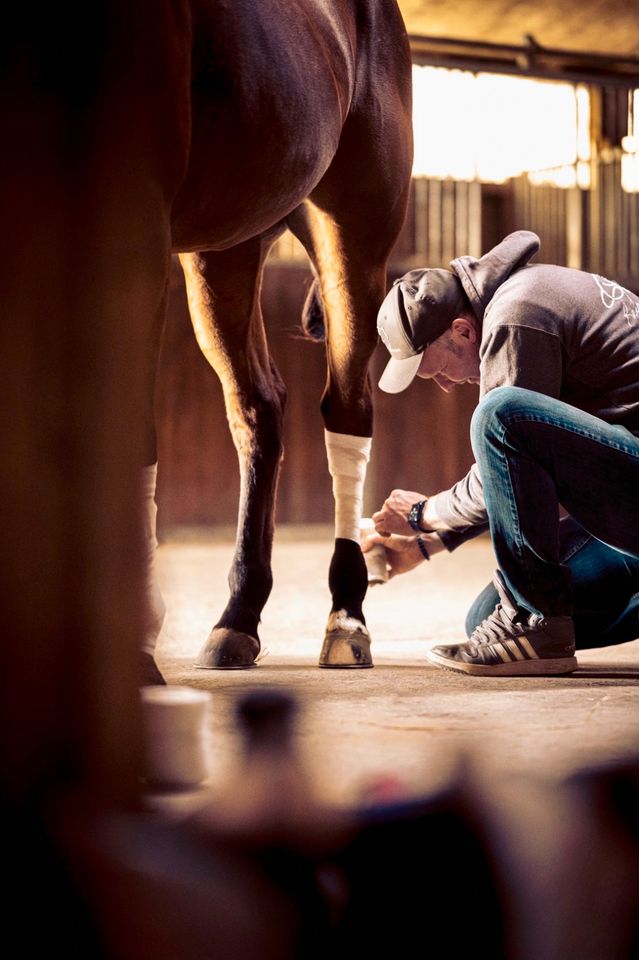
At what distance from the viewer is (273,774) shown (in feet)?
3.45

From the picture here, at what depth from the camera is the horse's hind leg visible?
2.13 meters

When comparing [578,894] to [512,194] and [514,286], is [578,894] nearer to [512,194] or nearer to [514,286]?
[514,286]

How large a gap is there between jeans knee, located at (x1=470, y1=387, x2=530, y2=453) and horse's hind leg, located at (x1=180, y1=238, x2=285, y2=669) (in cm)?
53

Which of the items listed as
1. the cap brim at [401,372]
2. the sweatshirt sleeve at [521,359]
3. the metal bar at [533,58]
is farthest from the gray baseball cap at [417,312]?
the metal bar at [533,58]

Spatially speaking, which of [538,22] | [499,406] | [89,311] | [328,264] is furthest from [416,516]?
[538,22]

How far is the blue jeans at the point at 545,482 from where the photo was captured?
178 cm

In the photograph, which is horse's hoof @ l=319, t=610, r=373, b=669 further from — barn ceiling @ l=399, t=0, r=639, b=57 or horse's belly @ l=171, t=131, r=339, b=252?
barn ceiling @ l=399, t=0, r=639, b=57

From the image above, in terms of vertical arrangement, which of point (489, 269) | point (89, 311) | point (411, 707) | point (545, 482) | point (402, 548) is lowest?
point (411, 707)

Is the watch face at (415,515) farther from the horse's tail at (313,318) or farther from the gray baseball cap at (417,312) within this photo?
the horse's tail at (313,318)

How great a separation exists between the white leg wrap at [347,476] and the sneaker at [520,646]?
0.40m

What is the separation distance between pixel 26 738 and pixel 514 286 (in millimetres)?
1198

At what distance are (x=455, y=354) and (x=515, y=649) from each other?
1.76 feet

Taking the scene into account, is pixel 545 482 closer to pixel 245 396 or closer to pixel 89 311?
pixel 245 396

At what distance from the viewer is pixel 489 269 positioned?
192cm
